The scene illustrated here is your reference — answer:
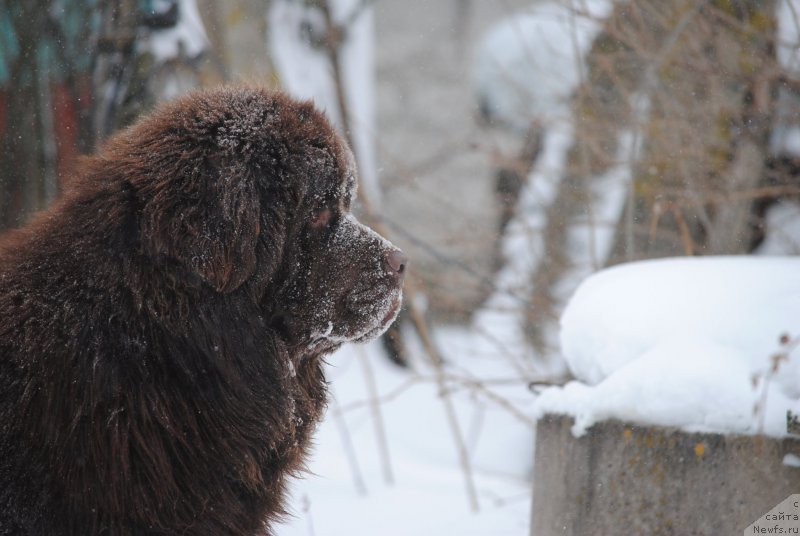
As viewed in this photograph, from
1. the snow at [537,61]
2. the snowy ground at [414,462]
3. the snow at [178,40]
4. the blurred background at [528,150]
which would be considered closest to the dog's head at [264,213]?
the snowy ground at [414,462]

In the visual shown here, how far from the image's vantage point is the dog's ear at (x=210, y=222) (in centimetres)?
248

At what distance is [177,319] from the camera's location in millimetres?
2523

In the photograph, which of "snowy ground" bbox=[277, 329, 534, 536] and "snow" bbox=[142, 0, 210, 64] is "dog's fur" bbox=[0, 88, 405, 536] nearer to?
"snowy ground" bbox=[277, 329, 534, 536]

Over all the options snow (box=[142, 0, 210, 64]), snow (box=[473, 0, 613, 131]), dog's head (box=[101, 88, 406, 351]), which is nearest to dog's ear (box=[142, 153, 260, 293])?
dog's head (box=[101, 88, 406, 351])

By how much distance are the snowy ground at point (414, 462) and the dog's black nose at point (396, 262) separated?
0.76 metres

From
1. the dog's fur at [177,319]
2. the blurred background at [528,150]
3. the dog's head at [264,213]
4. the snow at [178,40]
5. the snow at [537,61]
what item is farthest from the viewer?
the snow at [537,61]

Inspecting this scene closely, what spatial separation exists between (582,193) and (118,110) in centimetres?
340

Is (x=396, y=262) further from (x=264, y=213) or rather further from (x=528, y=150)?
(x=528, y=150)

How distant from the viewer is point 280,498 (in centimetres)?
290

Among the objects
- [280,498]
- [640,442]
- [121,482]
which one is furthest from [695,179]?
[121,482]

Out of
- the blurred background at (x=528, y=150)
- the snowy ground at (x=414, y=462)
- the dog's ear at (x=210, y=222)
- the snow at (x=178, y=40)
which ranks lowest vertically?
the snowy ground at (x=414, y=462)

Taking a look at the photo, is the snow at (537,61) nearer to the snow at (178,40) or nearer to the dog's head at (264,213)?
the snow at (178,40)

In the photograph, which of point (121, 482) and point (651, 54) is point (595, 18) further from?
point (121, 482)

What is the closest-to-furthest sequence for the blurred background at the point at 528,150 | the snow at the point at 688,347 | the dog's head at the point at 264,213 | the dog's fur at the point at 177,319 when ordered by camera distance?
the dog's fur at the point at 177,319
the dog's head at the point at 264,213
the snow at the point at 688,347
the blurred background at the point at 528,150
